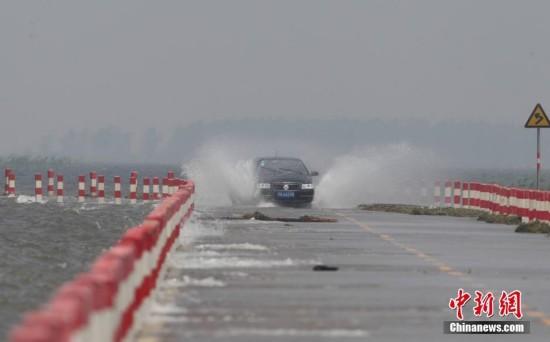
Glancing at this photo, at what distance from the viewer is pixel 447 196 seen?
53906mm

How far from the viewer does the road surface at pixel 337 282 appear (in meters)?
14.0

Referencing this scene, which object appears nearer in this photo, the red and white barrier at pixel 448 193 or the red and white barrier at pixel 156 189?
the red and white barrier at pixel 448 193

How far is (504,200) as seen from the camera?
39.5 meters

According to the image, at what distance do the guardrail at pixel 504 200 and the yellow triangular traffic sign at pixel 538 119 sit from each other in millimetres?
1707

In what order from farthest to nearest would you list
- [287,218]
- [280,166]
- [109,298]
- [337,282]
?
[280,166]
[287,218]
[337,282]
[109,298]

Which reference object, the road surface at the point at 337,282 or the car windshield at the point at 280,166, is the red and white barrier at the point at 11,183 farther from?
the road surface at the point at 337,282

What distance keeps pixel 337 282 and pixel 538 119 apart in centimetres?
2128

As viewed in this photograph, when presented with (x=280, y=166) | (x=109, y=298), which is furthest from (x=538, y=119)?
(x=109, y=298)

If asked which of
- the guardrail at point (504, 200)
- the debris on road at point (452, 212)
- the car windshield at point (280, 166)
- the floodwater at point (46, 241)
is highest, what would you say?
the car windshield at point (280, 166)

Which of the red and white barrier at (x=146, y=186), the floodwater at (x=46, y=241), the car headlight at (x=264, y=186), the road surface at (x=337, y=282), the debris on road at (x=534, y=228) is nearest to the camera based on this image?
the road surface at (x=337, y=282)

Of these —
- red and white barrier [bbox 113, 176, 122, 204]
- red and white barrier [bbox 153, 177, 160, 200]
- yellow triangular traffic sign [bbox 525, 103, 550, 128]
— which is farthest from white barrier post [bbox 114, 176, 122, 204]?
yellow triangular traffic sign [bbox 525, 103, 550, 128]

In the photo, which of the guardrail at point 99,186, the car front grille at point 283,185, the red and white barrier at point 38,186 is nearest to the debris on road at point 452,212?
the car front grille at point 283,185

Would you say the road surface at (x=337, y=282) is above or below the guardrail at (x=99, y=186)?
below

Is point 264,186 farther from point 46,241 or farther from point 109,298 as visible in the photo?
point 109,298
